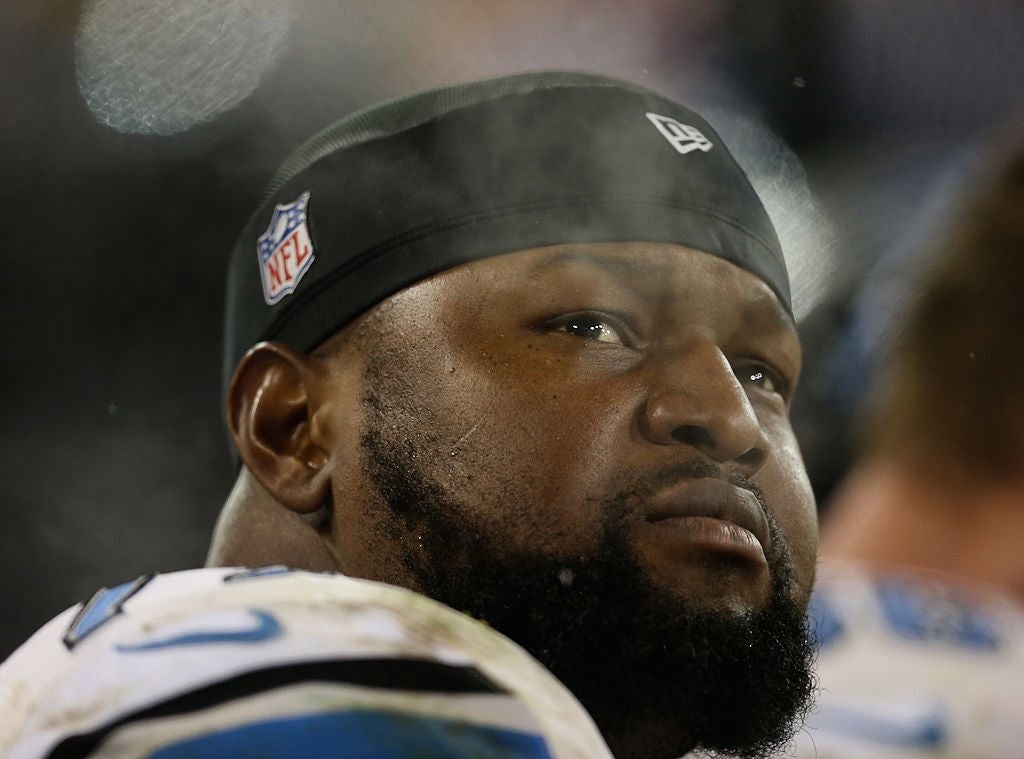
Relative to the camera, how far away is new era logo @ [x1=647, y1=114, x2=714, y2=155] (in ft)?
6.86

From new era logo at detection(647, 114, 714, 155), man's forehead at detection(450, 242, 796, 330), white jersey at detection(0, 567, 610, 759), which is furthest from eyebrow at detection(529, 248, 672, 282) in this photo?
white jersey at detection(0, 567, 610, 759)

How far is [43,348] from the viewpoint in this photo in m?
3.12

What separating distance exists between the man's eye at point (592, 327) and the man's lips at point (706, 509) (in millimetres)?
272

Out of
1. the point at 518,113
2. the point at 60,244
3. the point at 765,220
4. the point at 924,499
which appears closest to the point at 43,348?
the point at 60,244

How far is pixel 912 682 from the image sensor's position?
8.39 ft

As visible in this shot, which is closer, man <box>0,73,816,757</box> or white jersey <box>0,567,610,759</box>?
white jersey <box>0,567,610,759</box>

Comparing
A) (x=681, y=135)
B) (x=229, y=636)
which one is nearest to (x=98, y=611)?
(x=229, y=636)

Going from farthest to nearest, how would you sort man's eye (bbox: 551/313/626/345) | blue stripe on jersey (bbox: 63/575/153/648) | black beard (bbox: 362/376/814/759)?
man's eye (bbox: 551/313/626/345), black beard (bbox: 362/376/814/759), blue stripe on jersey (bbox: 63/575/153/648)

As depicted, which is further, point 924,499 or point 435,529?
point 924,499

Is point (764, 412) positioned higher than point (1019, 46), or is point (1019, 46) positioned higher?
point (764, 412)

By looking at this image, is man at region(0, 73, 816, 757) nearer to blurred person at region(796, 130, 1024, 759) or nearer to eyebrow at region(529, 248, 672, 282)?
eyebrow at region(529, 248, 672, 282)

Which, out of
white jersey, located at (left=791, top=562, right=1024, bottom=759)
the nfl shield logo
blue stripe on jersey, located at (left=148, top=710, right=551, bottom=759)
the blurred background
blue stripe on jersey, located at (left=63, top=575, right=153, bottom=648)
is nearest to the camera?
blue stripe on jersey, located at (left=148, top=710, right=551, bottom=759)

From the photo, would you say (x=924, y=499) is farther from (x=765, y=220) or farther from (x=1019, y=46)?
(x=1019, y=46)

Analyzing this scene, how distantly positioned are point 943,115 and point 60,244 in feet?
11.2
